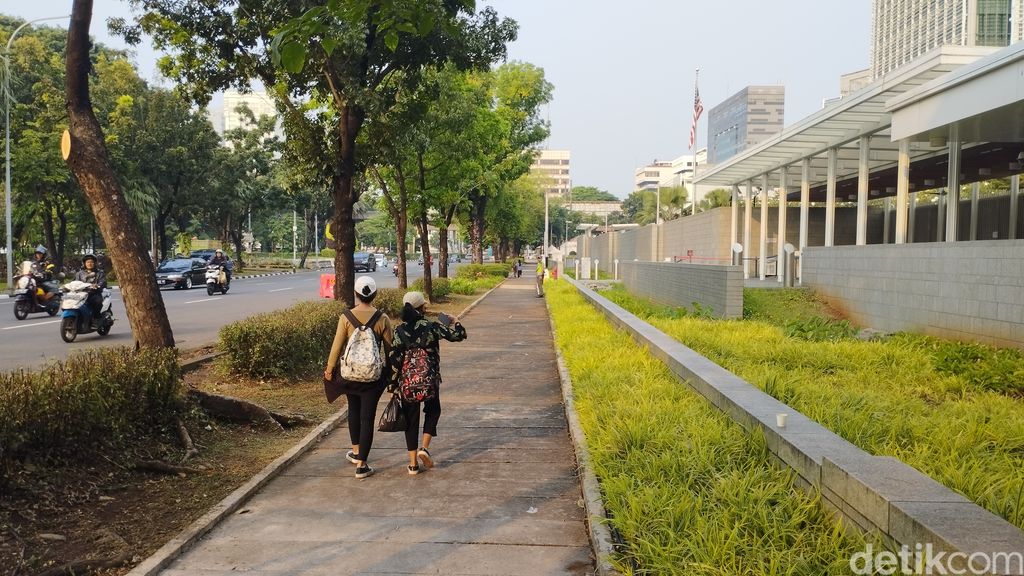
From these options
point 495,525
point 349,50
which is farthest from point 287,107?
point 495,525

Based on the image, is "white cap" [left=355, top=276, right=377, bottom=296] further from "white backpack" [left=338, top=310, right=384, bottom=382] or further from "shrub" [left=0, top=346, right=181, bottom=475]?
"shrub" [left=0, top=346, right=181, bottom=475]

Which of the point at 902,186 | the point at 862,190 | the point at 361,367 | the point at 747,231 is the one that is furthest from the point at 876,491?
the point at 747,231

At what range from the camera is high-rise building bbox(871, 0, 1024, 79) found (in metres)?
85.6

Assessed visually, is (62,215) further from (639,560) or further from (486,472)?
(639,560)

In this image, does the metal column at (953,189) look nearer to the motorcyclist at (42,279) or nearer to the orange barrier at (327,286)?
the orange barrier at (327,286)

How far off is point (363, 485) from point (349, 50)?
349 inches

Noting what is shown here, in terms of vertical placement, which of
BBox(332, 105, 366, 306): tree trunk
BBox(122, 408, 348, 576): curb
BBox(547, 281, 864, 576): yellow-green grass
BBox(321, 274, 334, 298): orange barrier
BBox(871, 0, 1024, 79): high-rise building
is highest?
BBox(871, 0, 1024, 79): high-rise building


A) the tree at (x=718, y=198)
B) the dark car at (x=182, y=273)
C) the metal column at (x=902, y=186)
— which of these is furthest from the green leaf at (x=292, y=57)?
the tree at (x=718, y=198)

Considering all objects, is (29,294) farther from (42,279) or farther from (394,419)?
(394,419)

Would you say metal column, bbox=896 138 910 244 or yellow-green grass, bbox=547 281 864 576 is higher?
metal column, bbox=896 138 910 244

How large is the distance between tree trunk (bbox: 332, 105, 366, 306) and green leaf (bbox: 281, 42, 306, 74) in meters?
8.99

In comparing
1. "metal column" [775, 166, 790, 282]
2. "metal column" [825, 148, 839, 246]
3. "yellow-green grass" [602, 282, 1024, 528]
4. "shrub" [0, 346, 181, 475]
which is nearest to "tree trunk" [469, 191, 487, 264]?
A: "metal column" [775, 166, 790, 282]

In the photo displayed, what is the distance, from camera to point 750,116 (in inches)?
6398

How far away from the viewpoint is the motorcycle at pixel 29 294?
54.0ft
